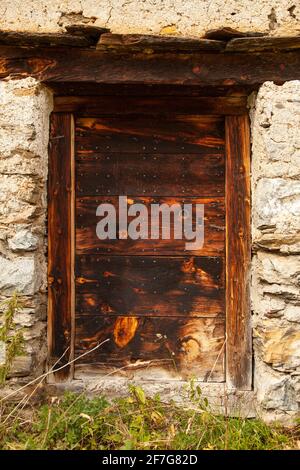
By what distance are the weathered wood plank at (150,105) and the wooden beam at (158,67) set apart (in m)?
0.19

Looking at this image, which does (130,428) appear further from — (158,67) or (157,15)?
(157,15)

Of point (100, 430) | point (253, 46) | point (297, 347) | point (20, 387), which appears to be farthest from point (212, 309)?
point (253, 46)

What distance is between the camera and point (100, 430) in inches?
92.0

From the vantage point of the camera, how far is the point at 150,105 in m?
2.74

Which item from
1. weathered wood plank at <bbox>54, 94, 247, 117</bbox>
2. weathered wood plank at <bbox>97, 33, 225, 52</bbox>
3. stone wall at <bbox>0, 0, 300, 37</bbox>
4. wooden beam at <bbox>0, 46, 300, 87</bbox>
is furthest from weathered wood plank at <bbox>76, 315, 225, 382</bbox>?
stone wall at <bbox>0, 0, 300, 37</bbox>

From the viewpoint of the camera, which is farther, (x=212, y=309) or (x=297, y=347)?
(x=212, y=309)

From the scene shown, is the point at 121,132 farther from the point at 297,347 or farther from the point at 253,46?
the point at 297,347

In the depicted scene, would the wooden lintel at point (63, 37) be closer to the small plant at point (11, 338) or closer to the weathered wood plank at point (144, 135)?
the weathered wood plank at point (144, 135)

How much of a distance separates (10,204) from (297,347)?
1660 millimetres

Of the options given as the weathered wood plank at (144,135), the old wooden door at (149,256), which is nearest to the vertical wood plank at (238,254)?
the old wooden door at (149,256)

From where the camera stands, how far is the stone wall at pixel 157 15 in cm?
257

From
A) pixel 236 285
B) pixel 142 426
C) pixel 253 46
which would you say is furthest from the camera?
pixel 236 285

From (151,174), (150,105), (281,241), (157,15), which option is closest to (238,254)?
(281,241)

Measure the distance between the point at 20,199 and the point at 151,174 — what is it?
0.77 m
